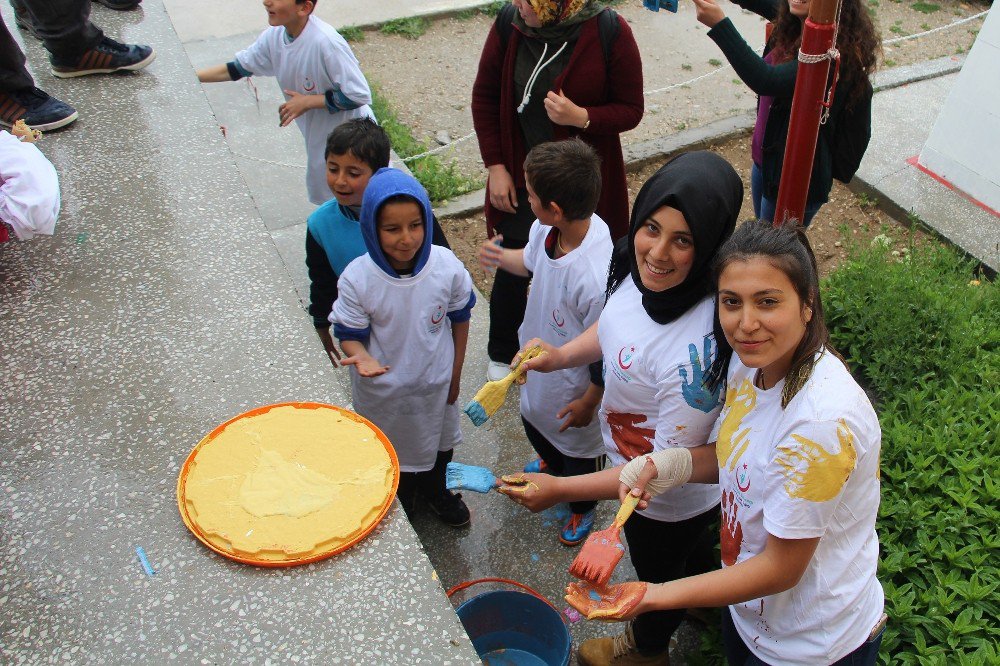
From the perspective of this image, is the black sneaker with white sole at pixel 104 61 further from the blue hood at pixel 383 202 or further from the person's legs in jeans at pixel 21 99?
the blue hood at pixel 383 202

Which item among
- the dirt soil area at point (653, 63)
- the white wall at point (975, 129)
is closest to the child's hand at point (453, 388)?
the dirt soil area at point (653, 63)

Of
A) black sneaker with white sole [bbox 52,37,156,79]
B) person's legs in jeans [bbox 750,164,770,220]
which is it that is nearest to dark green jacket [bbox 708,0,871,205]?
person's legs in jeans [bbox 750,164,770,220]

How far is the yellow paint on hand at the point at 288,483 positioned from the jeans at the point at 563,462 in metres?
1.03

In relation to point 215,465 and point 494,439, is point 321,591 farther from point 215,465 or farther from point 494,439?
point 494,439

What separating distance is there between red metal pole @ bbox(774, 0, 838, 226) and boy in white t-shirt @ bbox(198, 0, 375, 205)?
1622 millimetres

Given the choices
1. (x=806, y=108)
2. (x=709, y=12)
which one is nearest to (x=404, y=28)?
(x=709, y=12)

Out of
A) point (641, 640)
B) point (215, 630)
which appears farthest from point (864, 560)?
point (215, 630)

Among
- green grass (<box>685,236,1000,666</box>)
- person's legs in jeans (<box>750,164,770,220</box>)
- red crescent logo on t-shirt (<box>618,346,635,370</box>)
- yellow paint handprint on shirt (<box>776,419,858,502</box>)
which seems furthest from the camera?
person's legs in jeans (<box>750,164,770,220</box>)

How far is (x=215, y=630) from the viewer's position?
1.58 m

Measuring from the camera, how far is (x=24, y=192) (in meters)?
2.27

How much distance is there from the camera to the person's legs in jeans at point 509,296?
10.9 ft

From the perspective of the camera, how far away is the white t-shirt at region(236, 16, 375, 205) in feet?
10.7

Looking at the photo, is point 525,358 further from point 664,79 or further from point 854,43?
point 664,79

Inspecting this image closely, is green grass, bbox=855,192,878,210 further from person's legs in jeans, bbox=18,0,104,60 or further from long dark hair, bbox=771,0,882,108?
person's legs in jeans, bbox=18,0,104,60
